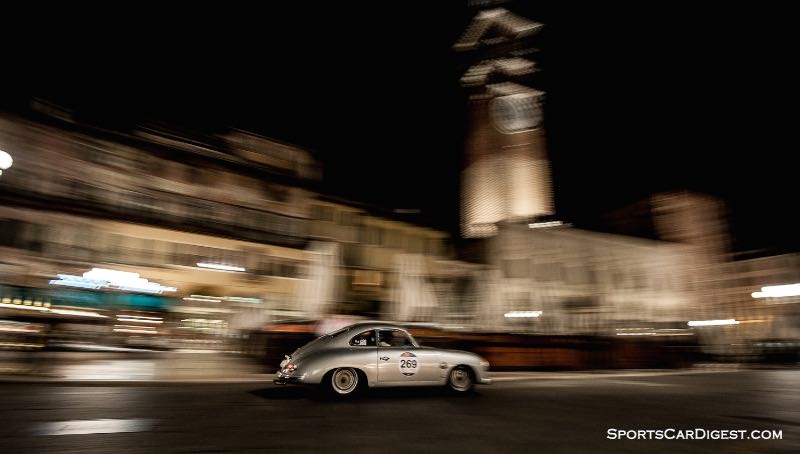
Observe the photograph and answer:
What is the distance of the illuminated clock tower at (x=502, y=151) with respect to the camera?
33.7 metres

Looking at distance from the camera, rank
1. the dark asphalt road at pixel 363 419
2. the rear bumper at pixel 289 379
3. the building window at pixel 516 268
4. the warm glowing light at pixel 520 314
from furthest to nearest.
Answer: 1. the building window at pixel 516 268
2. the warm glowing light at pixel 520 314
3. the rear bumper at pixel 289 379
4. the dark asphalt road at pixel 363 419

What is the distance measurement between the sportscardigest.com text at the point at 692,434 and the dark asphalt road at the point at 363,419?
0.15m

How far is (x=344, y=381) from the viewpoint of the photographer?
7199mm

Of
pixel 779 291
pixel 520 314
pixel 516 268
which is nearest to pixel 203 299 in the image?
pixel 520 314

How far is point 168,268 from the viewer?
2477cm

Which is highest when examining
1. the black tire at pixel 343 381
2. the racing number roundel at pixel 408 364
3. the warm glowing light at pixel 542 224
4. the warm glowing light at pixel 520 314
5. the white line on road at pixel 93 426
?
the warm glowing light at pixel 542 224

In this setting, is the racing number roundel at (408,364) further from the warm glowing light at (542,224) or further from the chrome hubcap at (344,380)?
the warm glowing light at (542,224)

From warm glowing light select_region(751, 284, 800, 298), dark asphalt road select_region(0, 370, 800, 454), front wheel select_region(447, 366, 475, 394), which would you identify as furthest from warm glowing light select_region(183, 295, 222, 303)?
→ warm glowing light select_region(751, 284, 800, 298)

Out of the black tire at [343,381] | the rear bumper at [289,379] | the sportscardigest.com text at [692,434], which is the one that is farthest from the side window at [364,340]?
the sportscardigest.com text at [692,434]

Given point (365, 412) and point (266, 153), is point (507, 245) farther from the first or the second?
point (365, 412)

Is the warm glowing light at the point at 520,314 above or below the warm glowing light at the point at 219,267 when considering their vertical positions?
below

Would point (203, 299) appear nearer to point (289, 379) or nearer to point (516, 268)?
point (516, 268)

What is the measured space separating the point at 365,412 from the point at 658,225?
155ft

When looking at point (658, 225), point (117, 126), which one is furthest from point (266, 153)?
point (658, 225)
